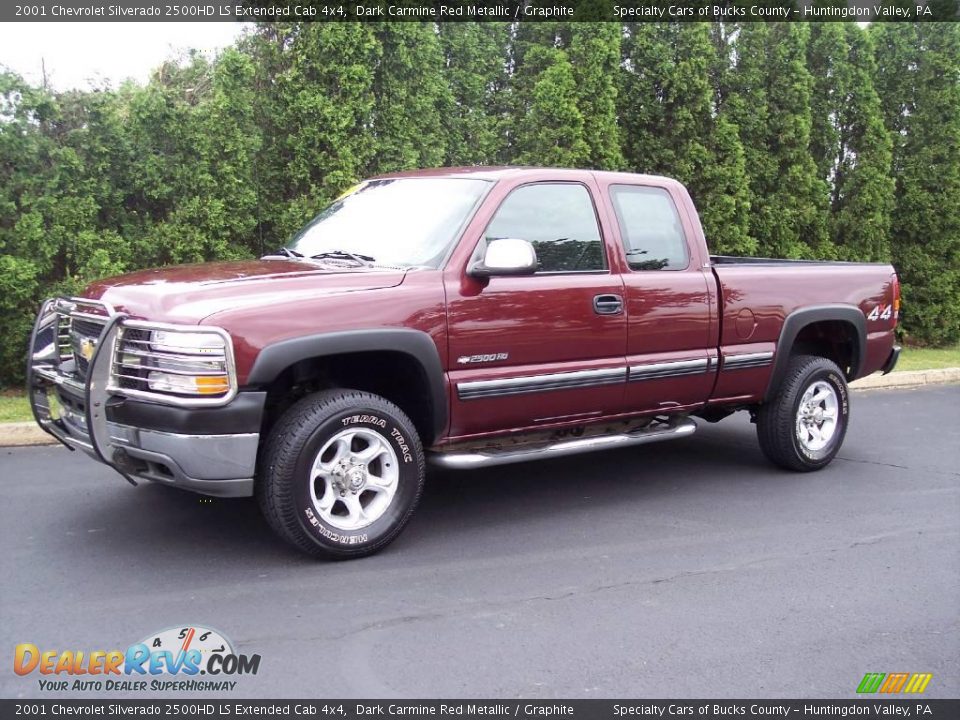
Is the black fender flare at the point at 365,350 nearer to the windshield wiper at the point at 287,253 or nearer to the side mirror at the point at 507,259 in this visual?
the side mirror at the point at 507,259

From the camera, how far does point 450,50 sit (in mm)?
11375

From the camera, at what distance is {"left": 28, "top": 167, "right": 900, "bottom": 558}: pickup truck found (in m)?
4.17

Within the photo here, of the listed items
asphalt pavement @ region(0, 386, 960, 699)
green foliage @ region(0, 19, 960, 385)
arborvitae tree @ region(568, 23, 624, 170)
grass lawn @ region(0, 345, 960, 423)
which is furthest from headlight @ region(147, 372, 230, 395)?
arborvitae tree @ region(568, 23, 624, 170)

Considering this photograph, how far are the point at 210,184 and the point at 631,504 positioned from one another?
561cm

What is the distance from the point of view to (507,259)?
4.71m

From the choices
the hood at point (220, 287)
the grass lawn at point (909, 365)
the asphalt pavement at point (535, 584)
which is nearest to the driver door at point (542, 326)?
the hood at point (220, 287)

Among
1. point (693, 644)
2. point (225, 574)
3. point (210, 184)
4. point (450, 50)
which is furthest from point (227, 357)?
point (450, 50)

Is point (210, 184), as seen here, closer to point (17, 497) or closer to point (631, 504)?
point (17, 497)

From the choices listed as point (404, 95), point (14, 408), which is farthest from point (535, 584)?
point (404, 95)

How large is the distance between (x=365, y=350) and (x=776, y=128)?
32.5ft

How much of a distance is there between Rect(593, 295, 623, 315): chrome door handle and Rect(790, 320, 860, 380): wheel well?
187cm

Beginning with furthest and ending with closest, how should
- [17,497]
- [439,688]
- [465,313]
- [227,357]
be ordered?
[17,497]
[465,313]
[227,357]
[439,688]

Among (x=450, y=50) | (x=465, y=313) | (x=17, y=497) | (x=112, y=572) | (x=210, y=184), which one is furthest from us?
(x=450, y=50)

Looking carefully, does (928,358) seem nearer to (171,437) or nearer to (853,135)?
(853,135)
